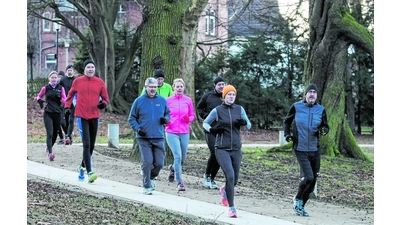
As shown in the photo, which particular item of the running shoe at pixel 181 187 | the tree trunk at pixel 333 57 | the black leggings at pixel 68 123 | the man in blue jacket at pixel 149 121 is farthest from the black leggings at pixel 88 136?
the tree trunk at pixel 333 57

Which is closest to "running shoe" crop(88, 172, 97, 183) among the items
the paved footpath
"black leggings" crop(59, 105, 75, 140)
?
the paved footpath

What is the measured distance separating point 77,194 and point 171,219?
6.90 feet

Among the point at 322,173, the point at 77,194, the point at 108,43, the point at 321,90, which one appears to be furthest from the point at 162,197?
the point at 108,43

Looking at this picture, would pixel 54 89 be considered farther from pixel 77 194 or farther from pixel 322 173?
pixel 322 173

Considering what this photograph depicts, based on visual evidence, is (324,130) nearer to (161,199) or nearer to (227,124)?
(227,124)

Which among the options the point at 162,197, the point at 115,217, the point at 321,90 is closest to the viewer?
the point at 115,217

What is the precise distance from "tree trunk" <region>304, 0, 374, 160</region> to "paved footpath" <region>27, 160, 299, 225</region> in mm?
9977

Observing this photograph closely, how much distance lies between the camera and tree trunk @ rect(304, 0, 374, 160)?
21.1 meters

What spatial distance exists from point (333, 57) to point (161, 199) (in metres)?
11.6

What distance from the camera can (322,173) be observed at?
60.4ft

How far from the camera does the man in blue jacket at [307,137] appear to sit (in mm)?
11039

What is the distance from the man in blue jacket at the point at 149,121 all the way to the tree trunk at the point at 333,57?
10.1m

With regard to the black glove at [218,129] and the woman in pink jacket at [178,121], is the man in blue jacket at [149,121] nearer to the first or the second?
the woman in pink jacket at [178,121]
